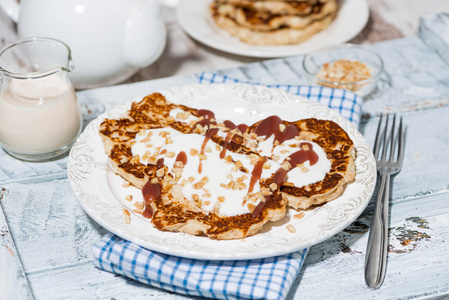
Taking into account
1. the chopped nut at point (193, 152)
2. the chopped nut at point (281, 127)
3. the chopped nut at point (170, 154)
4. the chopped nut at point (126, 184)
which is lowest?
the chopped nut at point (126, 184)

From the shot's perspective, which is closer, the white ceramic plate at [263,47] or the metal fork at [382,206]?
the metal fork at [382,206]

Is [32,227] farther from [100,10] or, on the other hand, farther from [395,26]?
[395,26]

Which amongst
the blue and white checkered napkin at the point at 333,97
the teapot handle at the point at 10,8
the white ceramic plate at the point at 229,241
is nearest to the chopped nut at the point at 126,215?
the white ceramic plate at the point at 229,241

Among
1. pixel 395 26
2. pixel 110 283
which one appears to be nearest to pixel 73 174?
pixel 110 283

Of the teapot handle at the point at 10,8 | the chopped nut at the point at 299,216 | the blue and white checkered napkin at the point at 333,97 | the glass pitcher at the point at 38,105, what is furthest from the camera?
the teapot handle at the point at 10,8

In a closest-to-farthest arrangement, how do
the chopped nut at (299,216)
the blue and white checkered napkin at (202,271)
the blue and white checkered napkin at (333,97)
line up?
the blue and white checkered napkin at (202,271), the chopped nut at (299,216), the blue and white checkered napkin at (333,97)

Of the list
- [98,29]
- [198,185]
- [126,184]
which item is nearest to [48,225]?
[126,184]

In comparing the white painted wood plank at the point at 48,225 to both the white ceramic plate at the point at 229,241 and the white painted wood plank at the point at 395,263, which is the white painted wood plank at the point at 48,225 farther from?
the white painted wood plank at the point at 395,263
